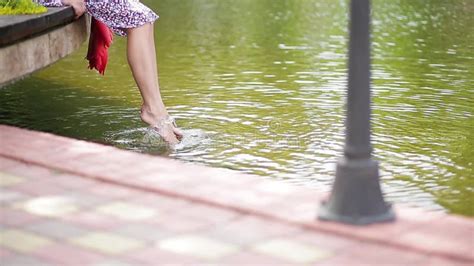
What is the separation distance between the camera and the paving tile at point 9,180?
3561 millimetres

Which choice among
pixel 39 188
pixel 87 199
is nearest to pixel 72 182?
pixel 39 188

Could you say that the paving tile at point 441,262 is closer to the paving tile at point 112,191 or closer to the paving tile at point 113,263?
the paving tile at point 113,263

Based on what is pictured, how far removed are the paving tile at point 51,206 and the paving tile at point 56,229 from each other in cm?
9

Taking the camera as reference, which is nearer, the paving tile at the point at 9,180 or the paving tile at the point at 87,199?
the paving tile at the point at 87,199

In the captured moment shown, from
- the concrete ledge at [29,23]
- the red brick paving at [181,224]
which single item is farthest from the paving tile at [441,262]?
the concrete ledge at [29,23]

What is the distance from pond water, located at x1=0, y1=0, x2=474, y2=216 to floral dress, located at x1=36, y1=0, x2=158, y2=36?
618 millimetres

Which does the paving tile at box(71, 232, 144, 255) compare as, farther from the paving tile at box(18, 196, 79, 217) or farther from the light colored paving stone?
the paving tile at box(18, 196, 79, 217)

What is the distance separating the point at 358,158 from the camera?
10.4ft

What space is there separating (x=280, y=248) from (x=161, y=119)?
2322 mm

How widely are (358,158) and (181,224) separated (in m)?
0.64

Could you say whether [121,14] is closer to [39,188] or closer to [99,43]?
[99,43]

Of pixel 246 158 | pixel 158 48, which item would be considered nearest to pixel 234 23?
pixel 158 48

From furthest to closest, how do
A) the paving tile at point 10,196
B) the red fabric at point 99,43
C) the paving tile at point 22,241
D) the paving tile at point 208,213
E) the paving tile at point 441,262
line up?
the red fabric at point 99,43 < the paving tile at point 10,196 < the paving tile at point 208,213 < the paving tile at point 22,241 < the paving tile at point 441,262

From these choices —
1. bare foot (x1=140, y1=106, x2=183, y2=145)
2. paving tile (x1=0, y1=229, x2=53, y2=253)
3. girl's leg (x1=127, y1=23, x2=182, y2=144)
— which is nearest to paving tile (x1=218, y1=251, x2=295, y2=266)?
paving tile (x1=0, y1=229, x2=53, y2=253)
